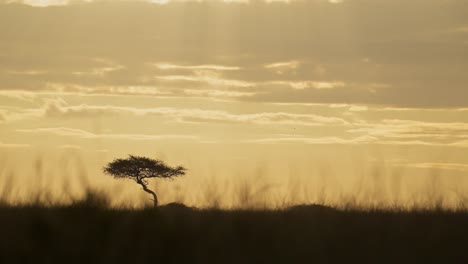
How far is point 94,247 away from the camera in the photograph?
33.7 ft

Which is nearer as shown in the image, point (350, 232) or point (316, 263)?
point (316, 263)

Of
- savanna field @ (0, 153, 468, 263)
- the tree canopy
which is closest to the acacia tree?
the tree canopy

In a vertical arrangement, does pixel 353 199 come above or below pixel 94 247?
above

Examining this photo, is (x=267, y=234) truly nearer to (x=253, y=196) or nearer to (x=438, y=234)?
(x=253, y=196)

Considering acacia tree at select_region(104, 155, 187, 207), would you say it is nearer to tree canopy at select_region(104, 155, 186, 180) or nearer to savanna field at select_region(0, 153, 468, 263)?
tree canopy at select_region(104, 155, 186, 180)

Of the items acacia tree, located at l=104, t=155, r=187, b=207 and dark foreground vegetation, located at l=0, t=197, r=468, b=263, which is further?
acacia tree, located at l=104, t=155, r=187, b=207

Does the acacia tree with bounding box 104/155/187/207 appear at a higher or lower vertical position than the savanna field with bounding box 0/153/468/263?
higher

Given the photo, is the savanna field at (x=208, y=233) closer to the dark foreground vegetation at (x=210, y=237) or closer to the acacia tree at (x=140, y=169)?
the dark foreground vegetation at (x=210, y=237)

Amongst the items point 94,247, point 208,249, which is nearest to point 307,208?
point 208,249

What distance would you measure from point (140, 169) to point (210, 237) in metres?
29.9

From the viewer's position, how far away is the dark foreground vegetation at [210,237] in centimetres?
1021

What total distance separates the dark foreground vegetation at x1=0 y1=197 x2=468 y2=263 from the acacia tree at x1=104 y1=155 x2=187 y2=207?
27878 mm

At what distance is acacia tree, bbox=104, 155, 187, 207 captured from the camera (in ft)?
131

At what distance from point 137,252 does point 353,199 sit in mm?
4425
